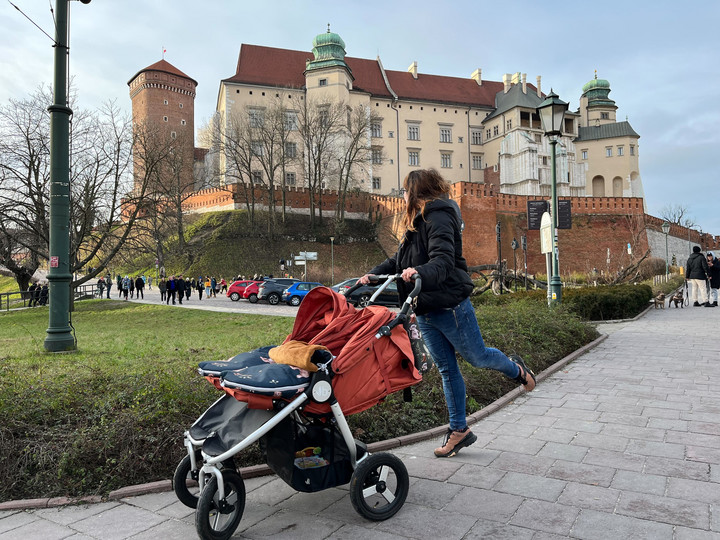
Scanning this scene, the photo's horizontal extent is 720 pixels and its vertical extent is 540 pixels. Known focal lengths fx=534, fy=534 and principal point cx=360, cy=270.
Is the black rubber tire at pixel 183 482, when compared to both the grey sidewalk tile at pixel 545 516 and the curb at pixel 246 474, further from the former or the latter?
the grey sidewalk tile at pixel 545 516

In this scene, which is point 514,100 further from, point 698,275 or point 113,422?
point 113,422

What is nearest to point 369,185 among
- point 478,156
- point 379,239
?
point 379,239

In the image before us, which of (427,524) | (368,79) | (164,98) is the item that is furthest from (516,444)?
(368,79)

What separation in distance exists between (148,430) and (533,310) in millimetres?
7656

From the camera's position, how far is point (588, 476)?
3480 mm

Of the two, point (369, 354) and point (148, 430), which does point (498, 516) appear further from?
point (148, 430)

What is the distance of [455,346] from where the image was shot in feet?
12.4

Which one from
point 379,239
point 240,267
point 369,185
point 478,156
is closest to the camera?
point 240,267

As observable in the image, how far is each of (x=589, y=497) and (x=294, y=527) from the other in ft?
5.65

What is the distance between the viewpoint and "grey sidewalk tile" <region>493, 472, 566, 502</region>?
3203 mm

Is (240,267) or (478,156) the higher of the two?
(478,156)

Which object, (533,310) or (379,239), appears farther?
(379,239)

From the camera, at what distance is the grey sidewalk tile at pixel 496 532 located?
106 inches

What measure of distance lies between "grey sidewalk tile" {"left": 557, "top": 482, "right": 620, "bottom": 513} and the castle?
46.5 m
